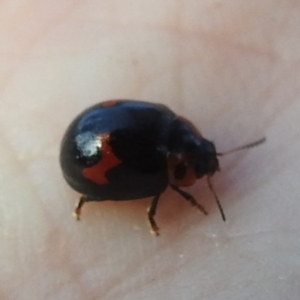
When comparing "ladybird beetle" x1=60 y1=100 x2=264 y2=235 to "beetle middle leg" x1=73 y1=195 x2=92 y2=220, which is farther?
"beetle middle leg" x1=73 y1=195 x2=92 y2=220

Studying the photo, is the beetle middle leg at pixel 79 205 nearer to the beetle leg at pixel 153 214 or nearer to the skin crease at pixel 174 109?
the skin crease at pixel 174 109

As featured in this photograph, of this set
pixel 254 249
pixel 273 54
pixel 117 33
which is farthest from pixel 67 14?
pixel 254 249

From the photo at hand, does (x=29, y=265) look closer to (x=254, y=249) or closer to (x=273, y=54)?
(x=254, y=249)

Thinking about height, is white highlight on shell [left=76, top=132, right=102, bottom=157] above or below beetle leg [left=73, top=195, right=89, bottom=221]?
above

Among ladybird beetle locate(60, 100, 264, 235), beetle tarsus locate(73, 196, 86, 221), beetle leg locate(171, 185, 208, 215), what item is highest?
ladybird beetle locate(60, 100, 264, 235)

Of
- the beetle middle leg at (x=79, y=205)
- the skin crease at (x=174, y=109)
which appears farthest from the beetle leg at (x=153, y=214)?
the beetle middle leg at (x=79, y=205)

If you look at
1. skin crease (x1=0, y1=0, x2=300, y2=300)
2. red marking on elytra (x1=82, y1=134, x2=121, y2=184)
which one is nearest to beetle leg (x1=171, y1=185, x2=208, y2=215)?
skin crease (x1=0, y1=0, x2=300, y2=300)

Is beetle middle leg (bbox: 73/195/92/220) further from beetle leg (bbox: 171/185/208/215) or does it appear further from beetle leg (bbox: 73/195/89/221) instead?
beetle leg (bbox: 171/185/208/215)
